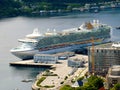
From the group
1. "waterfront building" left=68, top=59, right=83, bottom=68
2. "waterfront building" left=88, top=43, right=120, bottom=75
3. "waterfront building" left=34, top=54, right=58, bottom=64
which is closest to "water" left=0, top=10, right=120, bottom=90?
"waterfront building" left=34, top=54, right=58, bottom=64

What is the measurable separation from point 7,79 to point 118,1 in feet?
191

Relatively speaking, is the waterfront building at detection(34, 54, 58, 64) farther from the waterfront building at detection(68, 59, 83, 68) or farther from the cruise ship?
the cruise ship

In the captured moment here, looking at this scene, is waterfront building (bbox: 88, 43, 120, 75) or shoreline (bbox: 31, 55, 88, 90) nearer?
shoreline (bbox: 31, 55, 88, 90)

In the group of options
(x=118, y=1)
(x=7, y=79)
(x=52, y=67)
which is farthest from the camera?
(x=118, y=1)

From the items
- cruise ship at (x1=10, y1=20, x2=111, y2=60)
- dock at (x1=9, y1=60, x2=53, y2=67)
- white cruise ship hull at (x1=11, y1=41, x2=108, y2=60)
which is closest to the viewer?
dock at (x1=9, y1=60, x2=53, y2=67)

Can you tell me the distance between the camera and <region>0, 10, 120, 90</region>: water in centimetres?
4459

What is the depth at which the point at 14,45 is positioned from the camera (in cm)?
5784

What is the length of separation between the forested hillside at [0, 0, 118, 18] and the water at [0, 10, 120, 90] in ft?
14.1

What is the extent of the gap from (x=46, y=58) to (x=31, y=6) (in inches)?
1746

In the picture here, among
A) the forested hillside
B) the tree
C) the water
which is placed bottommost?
the forested hillside

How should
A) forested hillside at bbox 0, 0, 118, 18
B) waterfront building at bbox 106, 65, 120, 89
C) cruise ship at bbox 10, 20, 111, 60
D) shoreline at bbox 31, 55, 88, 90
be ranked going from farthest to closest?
forested hillside at bbox 0, 0, 118, 18
cruise ship at bbox 10, 20, 111, 60
shoreline at bbox 31, 55, 88, 90
waterfront building at bbox 106, 65, 120, 89

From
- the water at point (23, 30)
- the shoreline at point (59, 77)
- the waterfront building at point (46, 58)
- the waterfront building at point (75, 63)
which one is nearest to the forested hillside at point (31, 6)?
the water at point (23, 30)

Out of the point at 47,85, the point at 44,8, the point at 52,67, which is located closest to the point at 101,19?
the point at 44,8

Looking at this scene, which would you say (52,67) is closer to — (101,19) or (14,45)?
(14,45)
